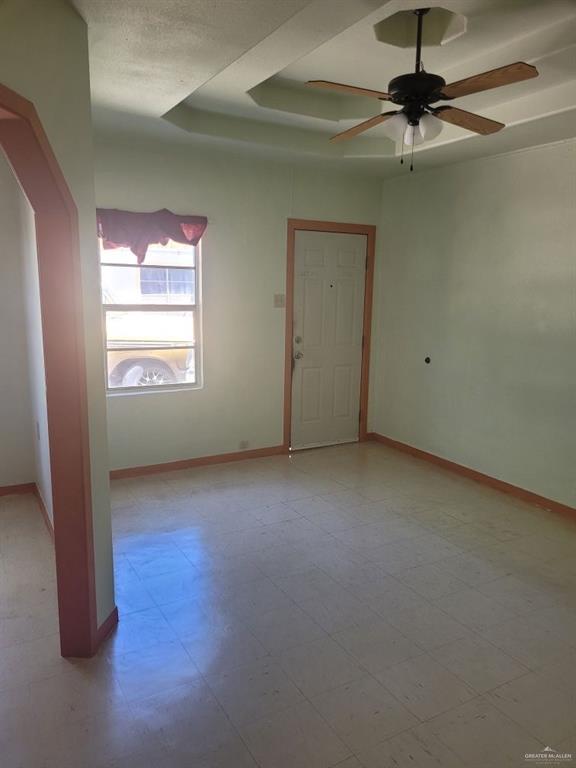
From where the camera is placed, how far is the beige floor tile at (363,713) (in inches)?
77.8

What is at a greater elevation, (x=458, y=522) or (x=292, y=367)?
(x=292, y=367)

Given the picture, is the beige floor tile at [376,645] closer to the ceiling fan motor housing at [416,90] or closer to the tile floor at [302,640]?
the tile floor at [302,640]

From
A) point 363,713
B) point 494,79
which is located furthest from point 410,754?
point 494,79

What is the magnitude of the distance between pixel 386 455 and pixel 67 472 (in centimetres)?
354

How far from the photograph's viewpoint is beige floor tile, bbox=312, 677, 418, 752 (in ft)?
6.48

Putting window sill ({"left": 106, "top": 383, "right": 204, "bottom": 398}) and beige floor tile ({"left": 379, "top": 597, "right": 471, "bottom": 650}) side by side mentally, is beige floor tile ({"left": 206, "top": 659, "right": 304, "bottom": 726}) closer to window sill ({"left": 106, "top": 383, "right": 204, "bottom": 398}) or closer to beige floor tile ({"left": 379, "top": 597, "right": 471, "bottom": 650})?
beige floor tile ({"left": 379, "top": 597, "right": 471, "bottom": 650})

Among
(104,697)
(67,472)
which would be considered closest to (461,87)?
(67,472)

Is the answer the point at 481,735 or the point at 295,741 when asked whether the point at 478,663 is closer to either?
the point at 481,735

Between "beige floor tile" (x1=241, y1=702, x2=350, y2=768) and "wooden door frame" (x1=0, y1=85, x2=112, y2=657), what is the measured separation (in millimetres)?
868

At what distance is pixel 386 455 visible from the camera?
5211 millimetres

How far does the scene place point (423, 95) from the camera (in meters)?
2.52

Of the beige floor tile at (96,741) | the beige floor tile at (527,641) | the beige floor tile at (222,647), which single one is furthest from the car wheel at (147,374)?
the beige floor tile at (527,641)

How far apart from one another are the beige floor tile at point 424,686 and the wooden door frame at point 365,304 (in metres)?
2.98

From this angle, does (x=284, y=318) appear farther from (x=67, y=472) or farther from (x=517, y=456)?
(x=67, y=472)
